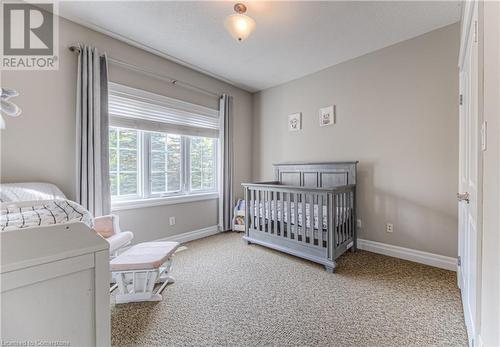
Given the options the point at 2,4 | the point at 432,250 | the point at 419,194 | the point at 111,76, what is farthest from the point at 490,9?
the point at 2,4

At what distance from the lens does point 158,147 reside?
3080mm

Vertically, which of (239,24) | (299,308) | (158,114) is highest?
(239,24)

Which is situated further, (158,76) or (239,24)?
(158,76)

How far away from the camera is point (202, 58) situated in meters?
3.00

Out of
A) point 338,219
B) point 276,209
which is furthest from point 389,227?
point 276,209

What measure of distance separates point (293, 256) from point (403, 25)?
2748 millimetres

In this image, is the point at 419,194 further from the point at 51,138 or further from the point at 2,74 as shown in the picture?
the point at 2,74

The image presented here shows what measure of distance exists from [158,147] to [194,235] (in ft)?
4.57

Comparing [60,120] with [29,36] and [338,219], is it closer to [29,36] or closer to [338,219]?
[29,36]

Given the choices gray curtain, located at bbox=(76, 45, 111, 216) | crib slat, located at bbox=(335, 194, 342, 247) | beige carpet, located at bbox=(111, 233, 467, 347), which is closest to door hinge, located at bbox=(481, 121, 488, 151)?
beige carpet, located at bbox=(111, 233, 467, 347)

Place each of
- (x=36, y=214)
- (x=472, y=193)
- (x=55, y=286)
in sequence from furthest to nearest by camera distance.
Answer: (x=472, y=193) → (x=36, y=214) → (x=55, y=286)

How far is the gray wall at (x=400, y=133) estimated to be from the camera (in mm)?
2330

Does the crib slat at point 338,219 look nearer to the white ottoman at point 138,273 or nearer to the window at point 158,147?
the white ottoman at point 138,273

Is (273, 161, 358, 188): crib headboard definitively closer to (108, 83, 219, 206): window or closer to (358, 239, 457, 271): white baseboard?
(358, 239, 457, 271): white baseboard
